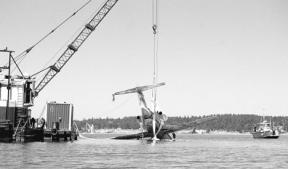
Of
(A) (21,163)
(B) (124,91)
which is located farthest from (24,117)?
(A) (21,163)

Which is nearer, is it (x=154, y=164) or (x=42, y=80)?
(x=154, y=164)

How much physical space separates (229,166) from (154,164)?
810 cm

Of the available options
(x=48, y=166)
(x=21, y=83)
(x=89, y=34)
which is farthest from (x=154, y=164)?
(x=89, y=34)

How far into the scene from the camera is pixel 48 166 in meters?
48.4

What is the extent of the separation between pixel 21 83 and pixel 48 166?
55.4 m

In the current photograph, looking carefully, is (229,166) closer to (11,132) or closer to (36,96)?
(11,132)

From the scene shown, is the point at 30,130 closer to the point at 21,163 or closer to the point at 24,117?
the point at 24,117

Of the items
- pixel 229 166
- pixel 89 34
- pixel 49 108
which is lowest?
pixel 229 166

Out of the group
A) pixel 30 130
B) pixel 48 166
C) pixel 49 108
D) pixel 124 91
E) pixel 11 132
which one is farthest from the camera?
pixel 124 91

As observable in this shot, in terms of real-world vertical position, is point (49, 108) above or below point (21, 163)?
above

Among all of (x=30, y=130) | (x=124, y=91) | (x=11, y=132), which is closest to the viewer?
(x=11, y=132)

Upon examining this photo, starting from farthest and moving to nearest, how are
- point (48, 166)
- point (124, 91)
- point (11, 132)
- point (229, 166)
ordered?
point (124, 91), point (11, 132), point (229, 166), point (48, 166)

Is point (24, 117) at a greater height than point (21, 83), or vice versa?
point (21, 83)

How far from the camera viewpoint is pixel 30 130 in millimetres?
99438
